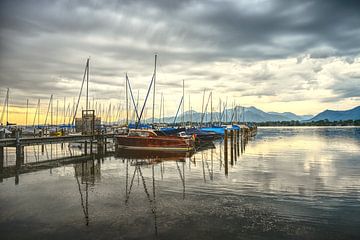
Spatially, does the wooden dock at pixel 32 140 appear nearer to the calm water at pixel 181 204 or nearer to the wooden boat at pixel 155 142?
the wooden boat at pixel 155 142

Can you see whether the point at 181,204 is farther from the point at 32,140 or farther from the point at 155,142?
the point at 32,140

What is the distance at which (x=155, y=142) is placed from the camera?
102ft

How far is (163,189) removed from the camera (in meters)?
13.1

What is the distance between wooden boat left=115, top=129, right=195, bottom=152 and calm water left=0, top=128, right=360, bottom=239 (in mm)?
12857

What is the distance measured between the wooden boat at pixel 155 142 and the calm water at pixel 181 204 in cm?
1286

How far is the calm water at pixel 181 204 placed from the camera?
7934 mm

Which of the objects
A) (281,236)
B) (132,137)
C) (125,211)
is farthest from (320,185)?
(132,137)

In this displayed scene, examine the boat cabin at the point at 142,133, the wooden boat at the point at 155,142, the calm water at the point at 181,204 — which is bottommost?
the calm water at the point at 181,204

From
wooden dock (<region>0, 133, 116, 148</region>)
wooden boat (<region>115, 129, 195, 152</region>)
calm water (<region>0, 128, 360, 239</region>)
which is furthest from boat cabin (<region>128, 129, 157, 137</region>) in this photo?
calm water (<region>0, 128, 360, 239</region>)

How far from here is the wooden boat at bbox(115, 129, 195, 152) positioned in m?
30.9

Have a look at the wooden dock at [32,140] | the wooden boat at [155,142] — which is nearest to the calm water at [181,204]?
the wooden dock at [32,140]

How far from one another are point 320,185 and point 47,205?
41.1 feet

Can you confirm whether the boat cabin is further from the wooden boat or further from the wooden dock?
the wooden dock

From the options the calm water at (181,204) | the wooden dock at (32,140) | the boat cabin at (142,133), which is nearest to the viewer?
the calm water at (181,204)
